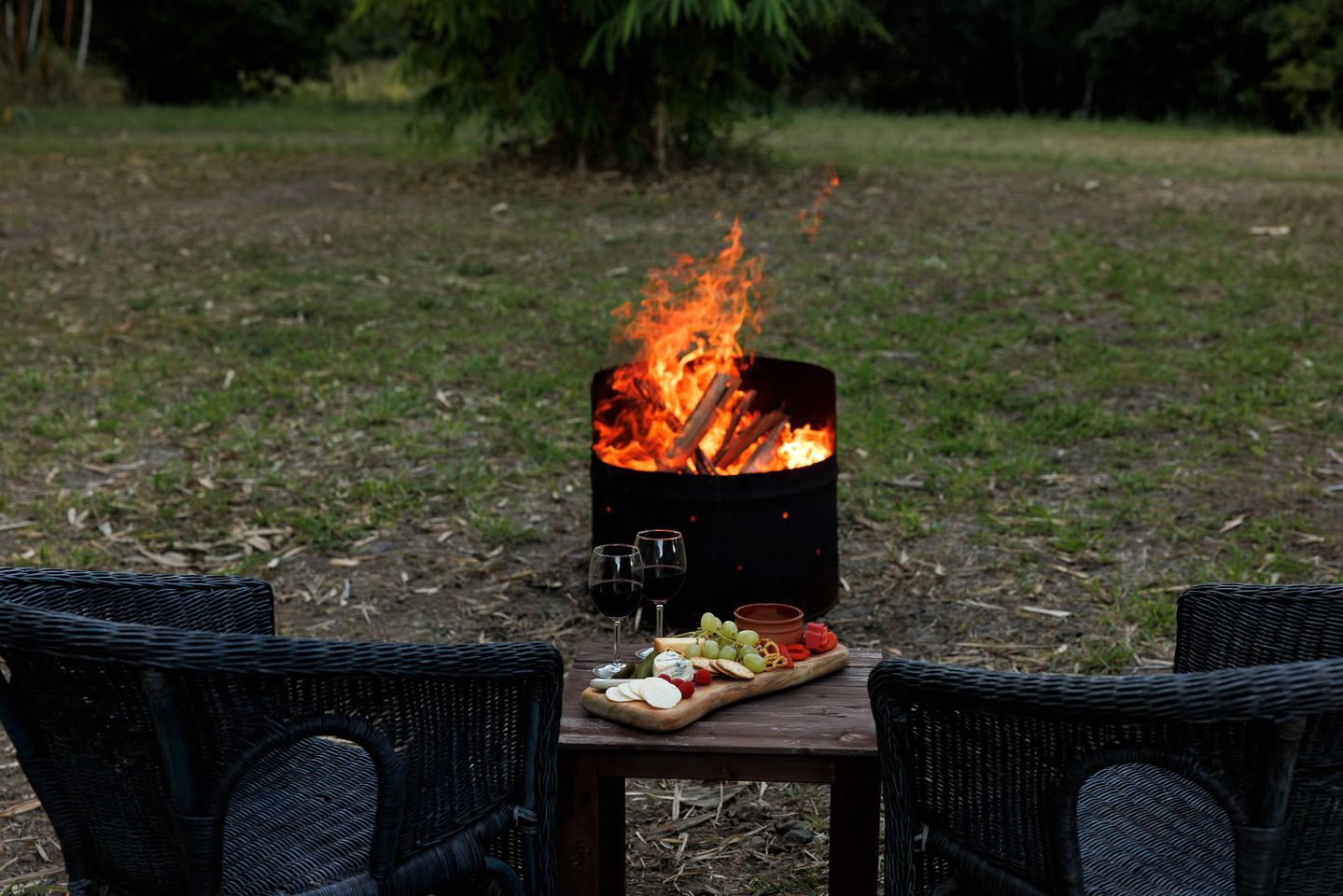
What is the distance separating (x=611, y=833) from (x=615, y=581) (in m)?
0.69

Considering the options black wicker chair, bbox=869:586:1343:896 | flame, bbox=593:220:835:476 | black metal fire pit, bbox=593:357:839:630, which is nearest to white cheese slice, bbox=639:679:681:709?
black wicker chair, bbox=869:586:1343:896

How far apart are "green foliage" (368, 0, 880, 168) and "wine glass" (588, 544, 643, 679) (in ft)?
28.2

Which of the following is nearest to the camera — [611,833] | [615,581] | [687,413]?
[615,581]

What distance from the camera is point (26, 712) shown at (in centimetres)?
212

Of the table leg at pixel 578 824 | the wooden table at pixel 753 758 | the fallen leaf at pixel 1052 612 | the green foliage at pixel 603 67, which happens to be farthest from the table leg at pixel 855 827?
the green foliage at pixel 603 67

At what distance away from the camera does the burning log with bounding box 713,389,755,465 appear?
13.6 ft

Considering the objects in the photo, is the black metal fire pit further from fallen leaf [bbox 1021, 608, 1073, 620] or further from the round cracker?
the round cracker

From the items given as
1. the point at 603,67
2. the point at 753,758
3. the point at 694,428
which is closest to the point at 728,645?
the point at 753,758

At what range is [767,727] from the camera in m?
2.42

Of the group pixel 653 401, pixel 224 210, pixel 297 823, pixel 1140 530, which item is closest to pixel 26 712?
pixel 297 823

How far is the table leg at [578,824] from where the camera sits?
7.85ft

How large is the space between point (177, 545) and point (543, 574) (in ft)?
4.59

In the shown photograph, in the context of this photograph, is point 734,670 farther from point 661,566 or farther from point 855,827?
point 855,827

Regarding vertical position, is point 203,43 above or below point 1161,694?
above
